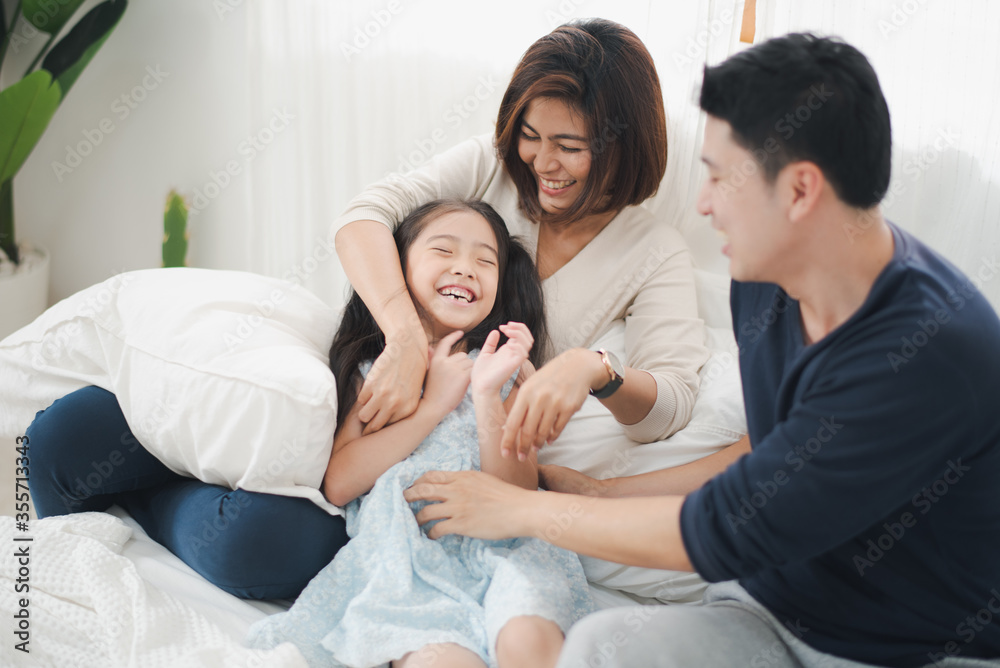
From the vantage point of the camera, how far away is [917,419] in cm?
81

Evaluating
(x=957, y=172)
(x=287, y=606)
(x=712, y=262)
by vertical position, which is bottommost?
(x=287, y=606)

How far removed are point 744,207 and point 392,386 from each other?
2.18 ft

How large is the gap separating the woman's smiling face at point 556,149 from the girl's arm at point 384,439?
0.41 metres

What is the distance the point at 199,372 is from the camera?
4.13 ft

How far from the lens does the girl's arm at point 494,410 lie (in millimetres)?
1271

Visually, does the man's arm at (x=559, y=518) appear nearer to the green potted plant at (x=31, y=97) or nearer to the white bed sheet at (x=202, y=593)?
the white bed sheet at (x=202, y=593)

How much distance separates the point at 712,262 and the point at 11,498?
5.63 ft

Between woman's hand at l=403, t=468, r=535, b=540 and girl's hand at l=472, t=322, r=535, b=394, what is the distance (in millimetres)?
146

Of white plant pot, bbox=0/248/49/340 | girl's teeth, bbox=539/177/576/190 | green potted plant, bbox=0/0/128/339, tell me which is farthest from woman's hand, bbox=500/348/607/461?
white plant pot, bbox=0/248/49/340

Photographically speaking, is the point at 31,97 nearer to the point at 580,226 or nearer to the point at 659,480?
the point at 580,226

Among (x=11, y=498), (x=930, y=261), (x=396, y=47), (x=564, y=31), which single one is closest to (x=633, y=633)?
(x=930, y=261)

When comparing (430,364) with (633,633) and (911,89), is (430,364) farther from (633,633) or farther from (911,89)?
(911,89)

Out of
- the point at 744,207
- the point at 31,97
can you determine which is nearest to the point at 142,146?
the point at 31,97

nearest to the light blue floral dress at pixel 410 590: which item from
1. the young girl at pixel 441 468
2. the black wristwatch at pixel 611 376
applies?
the young girl at pixel 441 468
